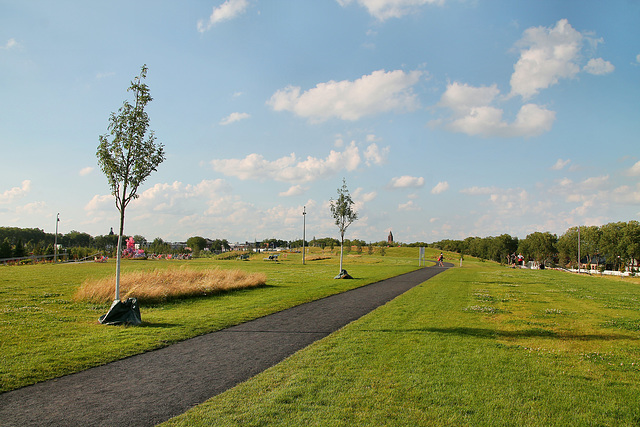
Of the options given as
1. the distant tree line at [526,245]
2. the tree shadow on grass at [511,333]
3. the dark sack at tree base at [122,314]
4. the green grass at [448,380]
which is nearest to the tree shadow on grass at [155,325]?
the dark sack at tree base at [122,314]

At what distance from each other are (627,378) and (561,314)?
26.3 ft

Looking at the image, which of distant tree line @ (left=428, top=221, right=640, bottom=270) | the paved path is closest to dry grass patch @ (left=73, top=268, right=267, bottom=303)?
the paved path

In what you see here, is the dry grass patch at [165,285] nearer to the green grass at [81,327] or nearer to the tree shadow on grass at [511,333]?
the green grass at [81,327]

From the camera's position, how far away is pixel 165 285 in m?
17.1

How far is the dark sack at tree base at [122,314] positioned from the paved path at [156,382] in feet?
9.40

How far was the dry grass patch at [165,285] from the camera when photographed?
1491 centimetres

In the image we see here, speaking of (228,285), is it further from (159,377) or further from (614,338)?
(614,338)

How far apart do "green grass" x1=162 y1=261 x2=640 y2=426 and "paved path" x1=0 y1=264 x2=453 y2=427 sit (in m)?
0.55

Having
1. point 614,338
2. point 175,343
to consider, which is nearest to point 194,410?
point 175,343

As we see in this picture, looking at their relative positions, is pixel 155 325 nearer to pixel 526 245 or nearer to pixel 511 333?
pixel 511 333

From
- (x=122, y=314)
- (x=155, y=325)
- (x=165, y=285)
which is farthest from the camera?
(x=165, y=285)

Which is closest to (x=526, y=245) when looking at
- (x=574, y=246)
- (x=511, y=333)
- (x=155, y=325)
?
(x=574, y=246)

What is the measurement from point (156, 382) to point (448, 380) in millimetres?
4917

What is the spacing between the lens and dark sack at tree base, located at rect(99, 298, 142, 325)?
1093 centimetres
